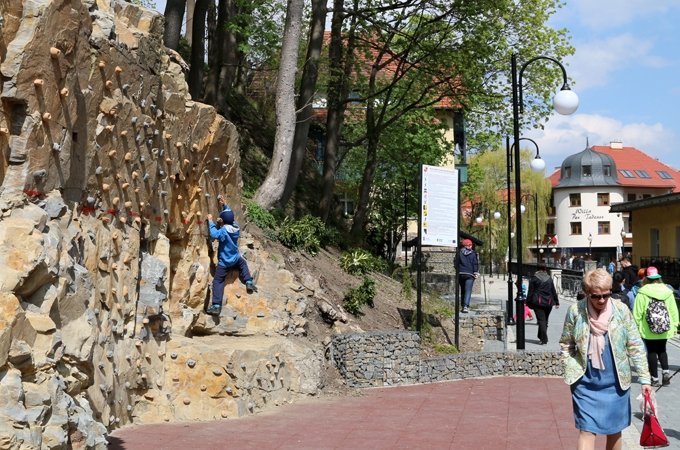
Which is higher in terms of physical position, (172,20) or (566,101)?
(172,20)

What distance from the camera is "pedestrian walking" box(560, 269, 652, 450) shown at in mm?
6715

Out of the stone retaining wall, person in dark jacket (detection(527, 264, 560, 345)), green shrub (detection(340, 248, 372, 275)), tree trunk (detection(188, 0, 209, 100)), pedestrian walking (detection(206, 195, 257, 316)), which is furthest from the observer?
green shrub (detection(340, 248, 372, 275))

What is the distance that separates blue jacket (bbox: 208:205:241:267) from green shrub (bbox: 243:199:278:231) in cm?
376

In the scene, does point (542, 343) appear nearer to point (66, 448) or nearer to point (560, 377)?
point (560, 377)

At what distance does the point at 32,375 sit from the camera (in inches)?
→ 272

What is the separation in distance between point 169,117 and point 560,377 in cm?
815

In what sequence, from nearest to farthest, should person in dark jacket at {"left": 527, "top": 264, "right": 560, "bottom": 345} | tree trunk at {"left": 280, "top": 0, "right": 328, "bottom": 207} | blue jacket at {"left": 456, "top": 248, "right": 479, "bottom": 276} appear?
person in dark jacket at {"left": 527, "top": 264, "right": 560, "bottom": 345} < tree trunk at {"left": 280, "top": 0, "right": 328, "bottom": 207} < blue jacket at {"left": 456, "top": 248, "right": 479, "bottom": 276}

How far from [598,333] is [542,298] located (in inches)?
506

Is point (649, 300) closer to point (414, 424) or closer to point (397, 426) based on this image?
point (414, 424)

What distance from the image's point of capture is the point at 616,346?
6719 mm

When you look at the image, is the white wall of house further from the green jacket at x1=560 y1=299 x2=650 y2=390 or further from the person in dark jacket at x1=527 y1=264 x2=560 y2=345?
the green jacket at x1=560 y1=299 x2=650 y2=390

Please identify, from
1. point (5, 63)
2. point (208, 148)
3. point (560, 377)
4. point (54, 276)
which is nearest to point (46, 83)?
point (5, 63)

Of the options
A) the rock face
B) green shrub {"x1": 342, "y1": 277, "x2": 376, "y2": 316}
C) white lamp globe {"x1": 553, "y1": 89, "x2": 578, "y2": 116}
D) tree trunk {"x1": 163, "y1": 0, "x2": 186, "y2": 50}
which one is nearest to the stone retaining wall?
the rock face

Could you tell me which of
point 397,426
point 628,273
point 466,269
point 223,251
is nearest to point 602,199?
point 466,269
